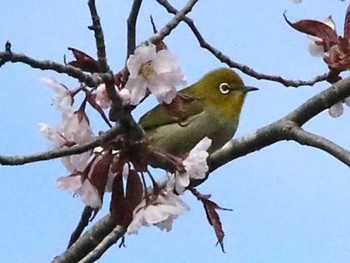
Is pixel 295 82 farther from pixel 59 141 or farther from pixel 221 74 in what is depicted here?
pixel 221 74

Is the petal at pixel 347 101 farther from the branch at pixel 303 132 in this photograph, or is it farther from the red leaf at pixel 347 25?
the red leaf at pixel 347 25

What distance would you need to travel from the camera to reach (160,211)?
105 inches

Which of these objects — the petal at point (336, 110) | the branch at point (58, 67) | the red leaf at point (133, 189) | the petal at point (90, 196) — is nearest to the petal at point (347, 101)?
the petal at point (336, 110)

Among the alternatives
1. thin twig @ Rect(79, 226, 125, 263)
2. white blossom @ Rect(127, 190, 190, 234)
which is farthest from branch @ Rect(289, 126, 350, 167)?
thin twig @ Rect(79, 226, 125, 263)

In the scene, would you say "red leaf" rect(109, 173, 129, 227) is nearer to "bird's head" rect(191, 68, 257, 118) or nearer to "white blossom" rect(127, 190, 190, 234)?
"white blossom" rect(127, 190, 190, 234)

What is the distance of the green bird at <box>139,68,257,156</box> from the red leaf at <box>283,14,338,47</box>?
0.88 metres

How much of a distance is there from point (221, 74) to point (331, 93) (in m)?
1.98

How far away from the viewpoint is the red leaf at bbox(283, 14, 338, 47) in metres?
2.97

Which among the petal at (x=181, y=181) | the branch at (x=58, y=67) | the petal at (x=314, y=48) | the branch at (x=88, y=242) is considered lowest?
the petal at (x=181, y=181)

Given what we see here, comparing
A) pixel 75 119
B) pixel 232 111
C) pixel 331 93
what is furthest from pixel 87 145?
pixel 232 111

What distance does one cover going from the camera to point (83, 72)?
231 centimetres

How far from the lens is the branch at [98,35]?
2.18 meters

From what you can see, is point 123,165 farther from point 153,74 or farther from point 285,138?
point 285,138

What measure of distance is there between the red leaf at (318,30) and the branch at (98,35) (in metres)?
0.88
